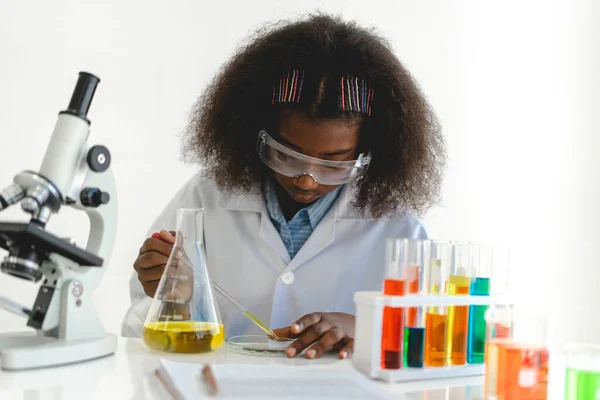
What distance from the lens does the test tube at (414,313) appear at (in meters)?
1.31

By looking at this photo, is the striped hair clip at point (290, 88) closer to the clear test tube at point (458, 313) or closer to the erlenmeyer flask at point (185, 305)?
the erlenmeyer flask at point (185, 305)

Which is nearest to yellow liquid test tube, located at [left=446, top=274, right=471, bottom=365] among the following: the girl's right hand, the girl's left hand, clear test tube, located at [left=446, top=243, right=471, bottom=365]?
clear test tube, located at [left=446, top=243, right=471, bottom=365]

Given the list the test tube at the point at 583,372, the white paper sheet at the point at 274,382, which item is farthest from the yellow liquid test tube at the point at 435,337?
the test tube at the point at 583,372

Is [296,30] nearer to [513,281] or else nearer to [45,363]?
[45,363]

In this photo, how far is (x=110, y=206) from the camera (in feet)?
4.50

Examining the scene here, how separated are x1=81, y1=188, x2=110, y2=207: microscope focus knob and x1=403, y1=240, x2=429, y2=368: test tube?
22.6 inches

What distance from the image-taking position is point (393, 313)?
1.30m

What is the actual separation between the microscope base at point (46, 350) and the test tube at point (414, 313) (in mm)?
566

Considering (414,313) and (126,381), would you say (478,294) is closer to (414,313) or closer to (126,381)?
(414,313)

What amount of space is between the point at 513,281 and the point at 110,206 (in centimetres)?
279

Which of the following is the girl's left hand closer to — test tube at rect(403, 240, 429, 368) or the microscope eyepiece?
test tube at rect(403, 240, 429, 368)

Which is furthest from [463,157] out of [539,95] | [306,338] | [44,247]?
[44,247]

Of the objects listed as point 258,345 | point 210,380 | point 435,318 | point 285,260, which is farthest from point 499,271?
point 285,260

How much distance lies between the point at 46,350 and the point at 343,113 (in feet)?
3.08
